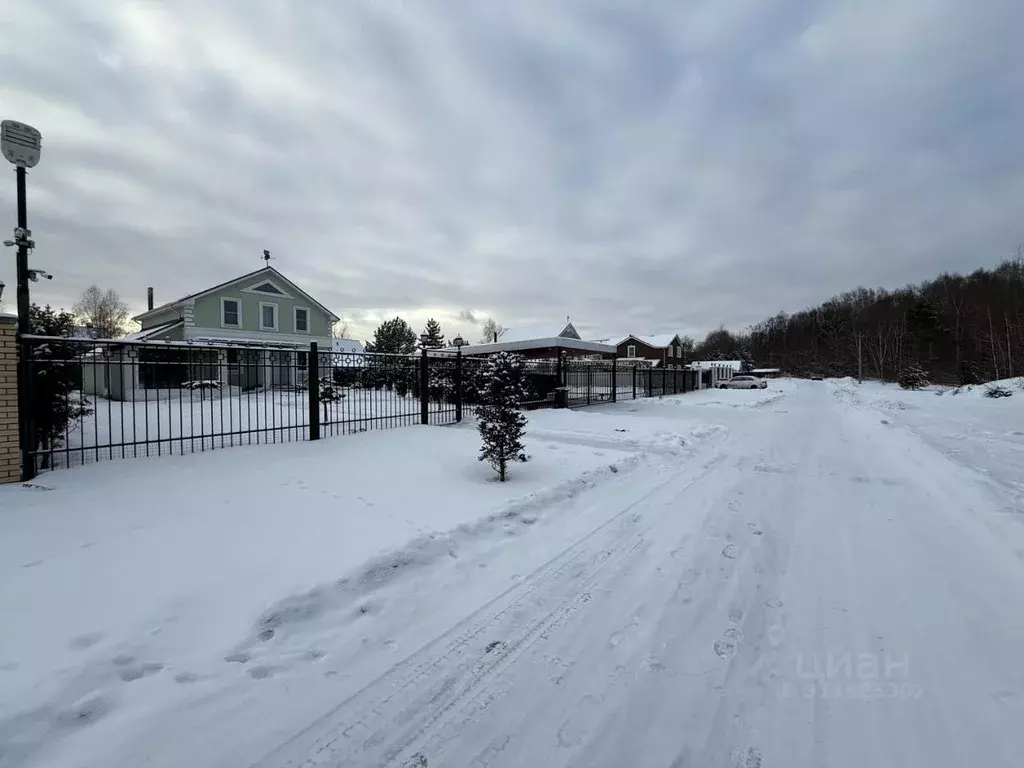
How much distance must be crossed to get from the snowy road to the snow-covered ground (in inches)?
0.6

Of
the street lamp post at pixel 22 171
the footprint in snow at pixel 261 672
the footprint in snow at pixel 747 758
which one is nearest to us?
the footprint in snow at pixel 747 758

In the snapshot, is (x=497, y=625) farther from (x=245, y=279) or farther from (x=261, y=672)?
(x=245, y=279)

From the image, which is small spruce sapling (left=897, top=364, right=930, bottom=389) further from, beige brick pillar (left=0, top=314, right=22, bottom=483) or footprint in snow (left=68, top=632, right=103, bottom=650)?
beige brick pillar (left=0, top=314, right=22, bottom=483)

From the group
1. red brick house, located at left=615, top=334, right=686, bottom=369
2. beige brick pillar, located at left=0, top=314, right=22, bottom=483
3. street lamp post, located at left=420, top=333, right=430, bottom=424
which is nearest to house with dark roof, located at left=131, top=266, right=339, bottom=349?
street lamp post, located at left=420, top=333, right=430, bottom=424

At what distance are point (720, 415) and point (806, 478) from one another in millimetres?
9849

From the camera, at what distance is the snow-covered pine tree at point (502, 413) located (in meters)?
6.61

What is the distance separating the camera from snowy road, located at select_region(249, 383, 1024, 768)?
2150 mm

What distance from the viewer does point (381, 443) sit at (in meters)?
8.70

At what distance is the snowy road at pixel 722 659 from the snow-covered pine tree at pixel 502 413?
1992 mm

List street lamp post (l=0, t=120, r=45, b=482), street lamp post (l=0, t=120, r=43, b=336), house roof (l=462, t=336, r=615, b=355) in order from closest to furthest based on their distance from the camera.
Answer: street lamp post (l=0, t=120, r=45, b=482) → street lamp post (l=0, t=120, r=43, b=336) → house roof (l=462, t=336, r=615, b=355)

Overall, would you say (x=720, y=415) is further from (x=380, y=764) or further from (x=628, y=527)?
(x=380, y=764)

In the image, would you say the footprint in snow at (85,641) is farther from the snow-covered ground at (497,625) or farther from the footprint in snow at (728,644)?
the footprint in snow at (728,644)

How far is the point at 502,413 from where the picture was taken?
6.67 m

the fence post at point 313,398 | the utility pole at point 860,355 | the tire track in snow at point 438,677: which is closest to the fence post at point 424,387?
the fence post at point 313,398
